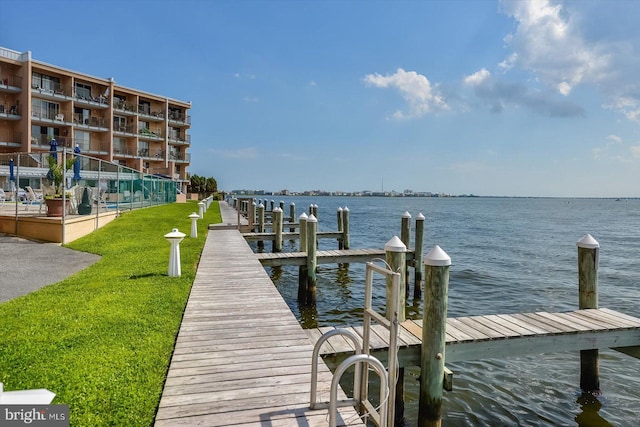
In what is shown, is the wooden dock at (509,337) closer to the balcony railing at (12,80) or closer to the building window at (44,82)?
the balcony railing at (12,80)

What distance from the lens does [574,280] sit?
673 inches

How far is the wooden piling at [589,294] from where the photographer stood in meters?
6.93

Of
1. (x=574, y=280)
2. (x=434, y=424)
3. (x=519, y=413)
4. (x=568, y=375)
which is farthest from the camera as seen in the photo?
(x=574, y=280)

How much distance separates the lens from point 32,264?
10.2 metres

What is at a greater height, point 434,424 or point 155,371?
point 155,371

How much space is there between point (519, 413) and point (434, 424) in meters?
2.01

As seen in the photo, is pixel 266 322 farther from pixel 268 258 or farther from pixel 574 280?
pixel 574 280

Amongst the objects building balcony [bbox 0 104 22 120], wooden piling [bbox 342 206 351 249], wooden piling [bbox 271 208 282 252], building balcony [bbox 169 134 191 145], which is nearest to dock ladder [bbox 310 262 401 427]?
wooden piling [bbox 271 208 282 252]

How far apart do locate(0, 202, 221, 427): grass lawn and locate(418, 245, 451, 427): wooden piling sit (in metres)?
3.05

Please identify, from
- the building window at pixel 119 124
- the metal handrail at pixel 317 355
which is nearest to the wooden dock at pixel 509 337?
the metal handrail at pixel 317 355

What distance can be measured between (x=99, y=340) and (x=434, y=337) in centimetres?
404

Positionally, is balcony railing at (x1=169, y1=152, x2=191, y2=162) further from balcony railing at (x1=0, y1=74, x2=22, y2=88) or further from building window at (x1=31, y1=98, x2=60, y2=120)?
balcony railing at (x1=0, y1=74, x2=22, y2=88)

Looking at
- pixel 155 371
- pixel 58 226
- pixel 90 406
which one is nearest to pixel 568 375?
pixel 155 371

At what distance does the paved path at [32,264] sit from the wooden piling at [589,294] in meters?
10.00
